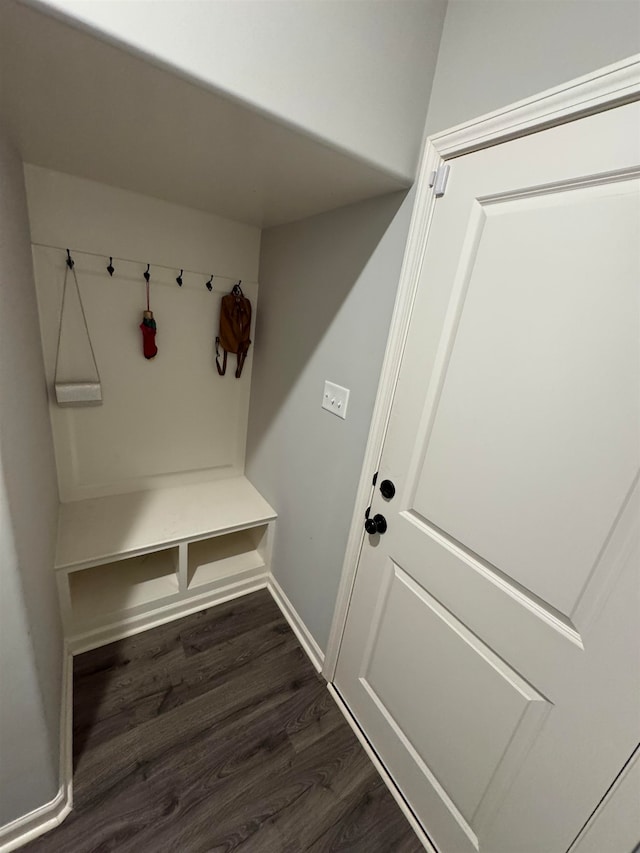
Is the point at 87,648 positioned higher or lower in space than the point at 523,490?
lower

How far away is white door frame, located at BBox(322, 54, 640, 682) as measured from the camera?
622mm

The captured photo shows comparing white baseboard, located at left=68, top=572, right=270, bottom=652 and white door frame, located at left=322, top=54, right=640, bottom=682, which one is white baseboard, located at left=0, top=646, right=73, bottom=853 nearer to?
white baseboard, located at left=68, top=572, right=270, bottom=652

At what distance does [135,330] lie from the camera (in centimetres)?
169

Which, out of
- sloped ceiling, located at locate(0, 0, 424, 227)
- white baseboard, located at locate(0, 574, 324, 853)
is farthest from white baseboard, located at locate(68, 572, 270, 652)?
sloped ceiling, located at locate(0, 0, 424, 227)

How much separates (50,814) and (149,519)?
0.99 metres

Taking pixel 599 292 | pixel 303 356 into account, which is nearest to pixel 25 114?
pixel 303 356

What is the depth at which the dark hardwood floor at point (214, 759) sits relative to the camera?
1091mm

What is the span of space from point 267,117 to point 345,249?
1.89 ft

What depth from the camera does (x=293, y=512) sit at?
69.2 inches

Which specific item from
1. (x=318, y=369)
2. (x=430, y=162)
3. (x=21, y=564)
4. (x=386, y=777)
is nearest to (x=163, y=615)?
(x=21, y=564)

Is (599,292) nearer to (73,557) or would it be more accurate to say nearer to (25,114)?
(25,114)

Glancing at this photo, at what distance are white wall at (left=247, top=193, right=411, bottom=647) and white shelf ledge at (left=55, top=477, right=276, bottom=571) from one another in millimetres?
208

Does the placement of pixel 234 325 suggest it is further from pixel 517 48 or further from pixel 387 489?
pixel 517 48

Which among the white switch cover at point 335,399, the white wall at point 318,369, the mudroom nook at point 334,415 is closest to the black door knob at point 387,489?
the mudroom nook at point 334,415
